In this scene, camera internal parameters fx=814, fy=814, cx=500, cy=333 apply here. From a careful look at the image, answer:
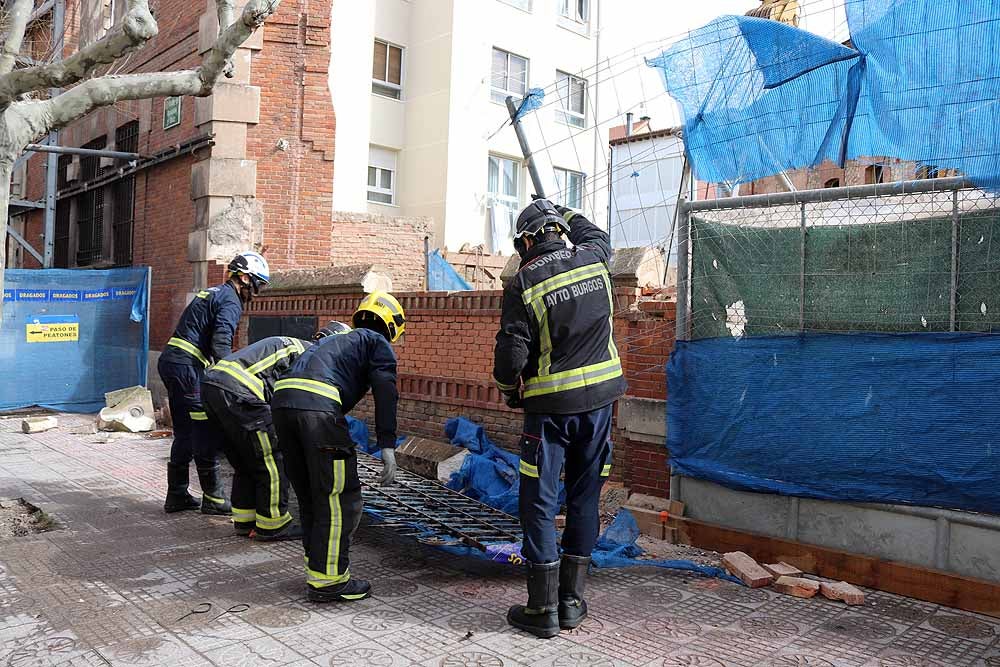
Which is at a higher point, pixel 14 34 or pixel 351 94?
pixel 351 94

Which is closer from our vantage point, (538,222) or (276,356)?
(538,222)

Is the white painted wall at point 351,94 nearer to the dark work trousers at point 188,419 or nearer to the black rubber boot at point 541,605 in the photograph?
the dark work trousers at point 188,419

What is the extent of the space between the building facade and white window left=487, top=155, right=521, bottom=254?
Answer: 0.03 m

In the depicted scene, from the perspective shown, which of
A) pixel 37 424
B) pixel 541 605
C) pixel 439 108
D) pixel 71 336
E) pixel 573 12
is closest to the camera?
pixel 541 605

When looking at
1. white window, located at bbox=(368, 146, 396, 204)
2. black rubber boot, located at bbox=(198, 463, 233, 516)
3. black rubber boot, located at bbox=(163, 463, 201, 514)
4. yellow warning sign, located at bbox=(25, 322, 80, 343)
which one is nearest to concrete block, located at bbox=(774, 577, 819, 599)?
black rubber boot, located at bbox=(198, 463, 233, 516)

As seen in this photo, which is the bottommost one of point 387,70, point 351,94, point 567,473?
point 567,473

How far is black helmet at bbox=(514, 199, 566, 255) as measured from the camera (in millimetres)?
4695

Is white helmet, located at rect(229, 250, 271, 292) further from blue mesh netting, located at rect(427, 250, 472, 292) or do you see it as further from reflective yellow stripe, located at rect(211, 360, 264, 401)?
blue mesh netting, located at rect(427, 250, 472, 292)

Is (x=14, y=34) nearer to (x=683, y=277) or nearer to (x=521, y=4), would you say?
(x=683, y=277)

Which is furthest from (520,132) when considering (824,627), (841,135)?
(824,627)

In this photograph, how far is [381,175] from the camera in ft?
74.5

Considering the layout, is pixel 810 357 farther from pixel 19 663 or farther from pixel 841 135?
pixel 19 663

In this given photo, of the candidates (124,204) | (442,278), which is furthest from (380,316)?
(124,204)

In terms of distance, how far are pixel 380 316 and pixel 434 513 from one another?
1.75m
